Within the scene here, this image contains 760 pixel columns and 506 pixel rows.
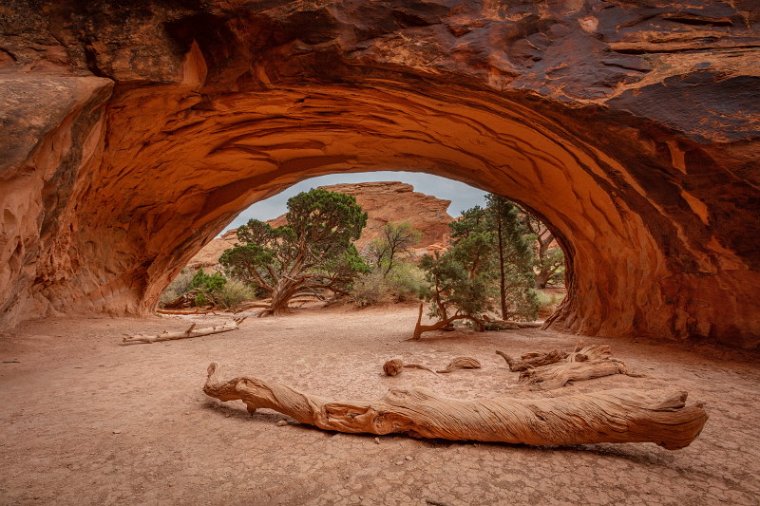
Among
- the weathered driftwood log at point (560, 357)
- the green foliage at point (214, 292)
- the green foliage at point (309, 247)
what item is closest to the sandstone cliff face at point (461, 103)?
the weathered driftwood log at point (560, 357)

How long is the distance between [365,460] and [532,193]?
6.39 meters

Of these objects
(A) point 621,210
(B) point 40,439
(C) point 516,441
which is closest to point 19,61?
(B) point 40,439

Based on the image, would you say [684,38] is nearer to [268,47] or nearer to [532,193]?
[532,193]

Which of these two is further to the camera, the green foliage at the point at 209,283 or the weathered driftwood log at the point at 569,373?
the green foliage at the point at 209,283

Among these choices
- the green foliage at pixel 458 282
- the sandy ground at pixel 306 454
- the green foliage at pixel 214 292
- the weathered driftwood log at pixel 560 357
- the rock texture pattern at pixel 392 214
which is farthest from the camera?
the rock texture pattern at pixel 392 214

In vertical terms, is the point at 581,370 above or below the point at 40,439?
above

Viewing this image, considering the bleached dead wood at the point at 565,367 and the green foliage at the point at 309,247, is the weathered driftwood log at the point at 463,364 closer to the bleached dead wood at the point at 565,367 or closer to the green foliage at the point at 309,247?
the bleached dead wood at the point at 565,367

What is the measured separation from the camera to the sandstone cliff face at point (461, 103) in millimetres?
3637

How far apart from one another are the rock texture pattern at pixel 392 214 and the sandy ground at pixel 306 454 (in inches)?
1118

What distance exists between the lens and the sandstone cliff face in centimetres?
364

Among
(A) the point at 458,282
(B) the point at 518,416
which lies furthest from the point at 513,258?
(B) the point at 518,416

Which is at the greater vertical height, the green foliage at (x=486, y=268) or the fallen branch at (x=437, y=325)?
the green foliage at (x=486, y=268)

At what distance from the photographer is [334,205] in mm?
15078

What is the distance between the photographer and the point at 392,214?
1375 inches
